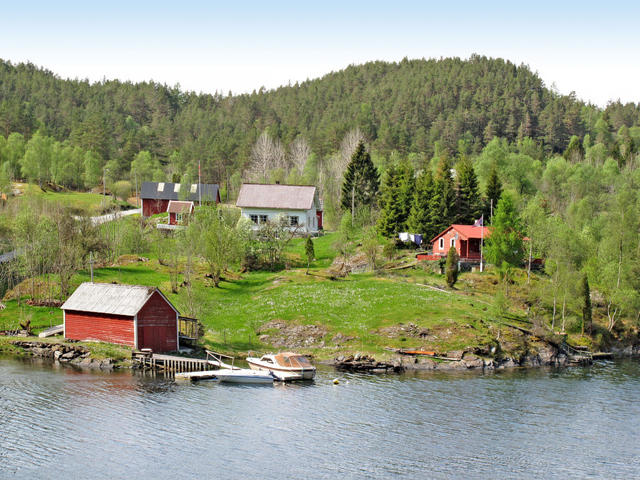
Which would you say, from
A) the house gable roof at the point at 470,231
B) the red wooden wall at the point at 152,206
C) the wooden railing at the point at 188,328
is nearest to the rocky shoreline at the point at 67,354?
the wooden railing at the point at 188,328

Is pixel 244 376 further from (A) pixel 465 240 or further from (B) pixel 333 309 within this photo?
(A) pixel 465 240

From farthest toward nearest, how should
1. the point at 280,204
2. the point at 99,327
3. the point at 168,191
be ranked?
1. the point at 168,191
2. the point at 280,204
3. the point at 99,327

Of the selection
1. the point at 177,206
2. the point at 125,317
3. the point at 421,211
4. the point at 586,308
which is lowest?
the point at 586,308

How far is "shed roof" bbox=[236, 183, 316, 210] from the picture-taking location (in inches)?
4154

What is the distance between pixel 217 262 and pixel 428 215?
29.5m

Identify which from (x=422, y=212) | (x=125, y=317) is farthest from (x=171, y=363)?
(x=422, y=212)

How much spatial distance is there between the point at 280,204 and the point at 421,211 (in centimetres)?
2395

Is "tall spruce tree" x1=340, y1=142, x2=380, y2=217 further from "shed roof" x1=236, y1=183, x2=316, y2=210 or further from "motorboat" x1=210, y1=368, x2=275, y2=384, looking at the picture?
"motorboat" x1=210, y1=368, x2=275, y2=384

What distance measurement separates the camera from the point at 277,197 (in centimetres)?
10688

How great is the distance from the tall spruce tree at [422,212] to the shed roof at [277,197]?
18598 millimetres

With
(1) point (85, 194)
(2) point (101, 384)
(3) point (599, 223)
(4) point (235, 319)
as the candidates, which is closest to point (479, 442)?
(2) point (101, 384)

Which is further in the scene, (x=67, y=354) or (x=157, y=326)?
(x=157, y=326)

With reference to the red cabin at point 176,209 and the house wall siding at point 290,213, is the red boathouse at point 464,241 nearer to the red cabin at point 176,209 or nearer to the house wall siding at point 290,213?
the house wall siding at point 290,213

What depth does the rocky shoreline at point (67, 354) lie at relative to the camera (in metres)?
57.0
